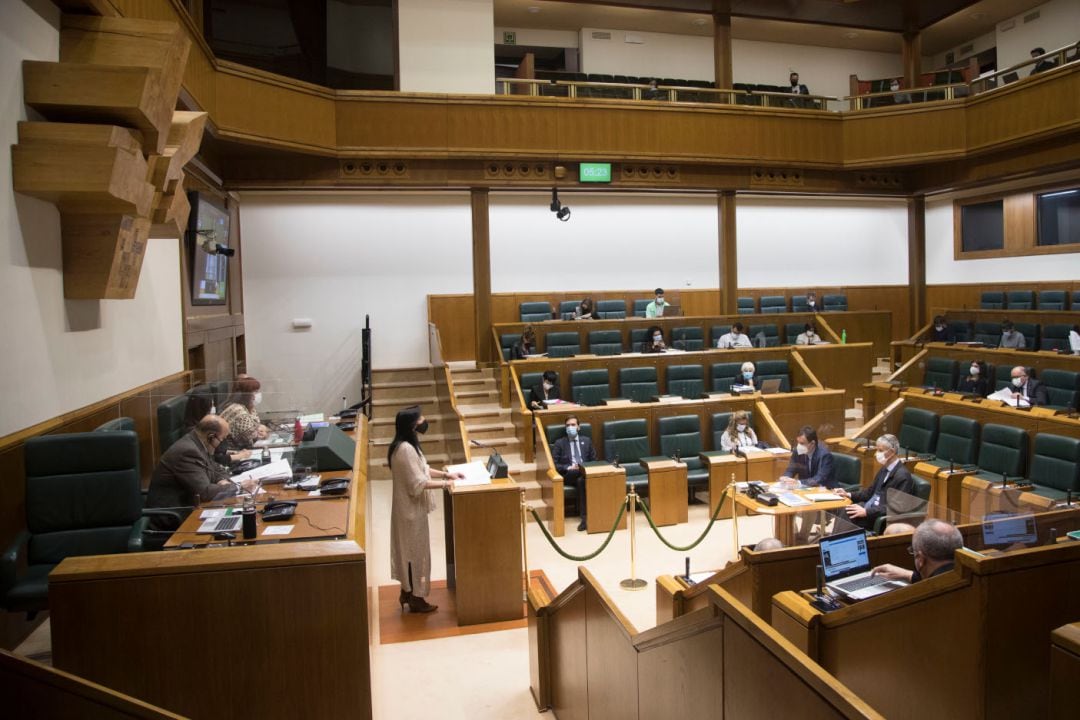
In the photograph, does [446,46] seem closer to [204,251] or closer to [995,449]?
[204,251]

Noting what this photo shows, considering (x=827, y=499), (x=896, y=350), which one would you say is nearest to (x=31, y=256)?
(x=827, y=499)

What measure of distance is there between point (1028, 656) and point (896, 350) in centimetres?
996

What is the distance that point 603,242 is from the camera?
12.8m

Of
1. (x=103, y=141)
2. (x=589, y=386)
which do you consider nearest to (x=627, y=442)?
(x=589, y=386)

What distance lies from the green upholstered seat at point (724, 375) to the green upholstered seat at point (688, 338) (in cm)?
110

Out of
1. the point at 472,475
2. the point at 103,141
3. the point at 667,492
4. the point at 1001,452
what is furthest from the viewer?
the point at 667,492

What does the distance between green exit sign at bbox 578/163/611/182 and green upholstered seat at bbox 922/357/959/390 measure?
16.7 feet

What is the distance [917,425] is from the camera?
7.60m

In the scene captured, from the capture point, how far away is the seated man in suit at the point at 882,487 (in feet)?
17.4

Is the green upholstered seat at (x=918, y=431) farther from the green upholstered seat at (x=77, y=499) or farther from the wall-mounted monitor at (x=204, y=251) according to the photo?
the wall-mounted monitor at (x=204, y=251)

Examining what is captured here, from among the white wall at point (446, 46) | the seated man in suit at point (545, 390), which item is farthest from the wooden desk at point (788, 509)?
the white wall at point (446, 46)

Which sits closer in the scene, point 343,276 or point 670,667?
point 670,667

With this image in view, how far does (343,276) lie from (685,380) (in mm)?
5394

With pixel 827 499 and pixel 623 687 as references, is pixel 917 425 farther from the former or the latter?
pixel 623 687
